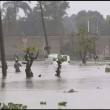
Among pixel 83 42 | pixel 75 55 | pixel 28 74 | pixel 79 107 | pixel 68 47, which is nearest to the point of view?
pixel 79 107

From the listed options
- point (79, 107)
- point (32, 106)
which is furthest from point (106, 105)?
point (32, 106)

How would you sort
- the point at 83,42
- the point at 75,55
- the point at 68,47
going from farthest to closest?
the point at 68,47 < the point at 75,55 < the point at 83,42

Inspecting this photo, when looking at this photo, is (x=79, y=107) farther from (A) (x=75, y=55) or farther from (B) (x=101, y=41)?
(B) (x=101, y=41)

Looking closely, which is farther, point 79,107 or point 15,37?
point 15,37

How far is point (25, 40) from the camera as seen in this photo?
73688 millimetres

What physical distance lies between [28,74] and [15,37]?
5105cm

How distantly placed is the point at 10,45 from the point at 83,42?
27.5 metres

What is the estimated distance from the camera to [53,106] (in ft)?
34.1

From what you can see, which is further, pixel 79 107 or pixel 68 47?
pixel 68 47

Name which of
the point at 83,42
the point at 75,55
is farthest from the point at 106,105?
the point at 75,55

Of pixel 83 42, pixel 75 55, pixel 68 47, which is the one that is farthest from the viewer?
pixel 68 47

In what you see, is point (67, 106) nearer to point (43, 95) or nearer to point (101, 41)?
point (43, 95)

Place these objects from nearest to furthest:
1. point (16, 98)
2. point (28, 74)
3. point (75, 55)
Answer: point (16, 98), point (28, 74), point (75, 55)

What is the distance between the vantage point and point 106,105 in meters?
10.7
